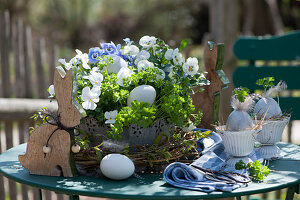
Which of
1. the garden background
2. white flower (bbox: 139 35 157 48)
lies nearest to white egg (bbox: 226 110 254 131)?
white flower (bbox: 139 35 157 48)

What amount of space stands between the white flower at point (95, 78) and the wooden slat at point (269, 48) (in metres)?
1.68

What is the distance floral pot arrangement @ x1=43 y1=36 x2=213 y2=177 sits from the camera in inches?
65.7

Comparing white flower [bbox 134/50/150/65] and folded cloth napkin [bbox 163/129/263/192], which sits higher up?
white flower [bbox 134/50/150/65]

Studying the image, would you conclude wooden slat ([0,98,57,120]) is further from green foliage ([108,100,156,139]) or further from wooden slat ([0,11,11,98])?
green foliage ([108,100,156,139])

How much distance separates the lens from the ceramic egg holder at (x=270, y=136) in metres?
1.90

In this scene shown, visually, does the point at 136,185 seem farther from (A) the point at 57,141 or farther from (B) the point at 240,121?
(B) the point at 240,121

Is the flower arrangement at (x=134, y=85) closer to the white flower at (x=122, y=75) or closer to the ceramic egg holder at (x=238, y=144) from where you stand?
the white flower at (x=122, y=75)

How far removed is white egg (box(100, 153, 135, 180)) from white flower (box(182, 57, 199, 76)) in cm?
46

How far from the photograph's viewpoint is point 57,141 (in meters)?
Result: 1.68

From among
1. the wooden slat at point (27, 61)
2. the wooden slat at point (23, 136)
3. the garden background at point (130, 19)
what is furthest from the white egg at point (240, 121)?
the garden background at point (130, 19)

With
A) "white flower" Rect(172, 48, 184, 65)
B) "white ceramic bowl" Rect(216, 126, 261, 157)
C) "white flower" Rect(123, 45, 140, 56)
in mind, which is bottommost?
"white ceramic bowl" Rect(216, 126, 261, 157)

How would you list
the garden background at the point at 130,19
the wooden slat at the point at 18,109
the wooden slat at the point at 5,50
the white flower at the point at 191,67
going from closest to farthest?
the white flower at the point at 191,67
the wooden slat at the point at 18,109
the wooden slat at the point at 5,50
the garden background at the point at 130,19

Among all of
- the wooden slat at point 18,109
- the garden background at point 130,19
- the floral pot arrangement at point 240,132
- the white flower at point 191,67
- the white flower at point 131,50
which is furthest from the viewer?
the garden background at point 130,19

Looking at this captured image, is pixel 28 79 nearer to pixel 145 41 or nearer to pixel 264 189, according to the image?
pixel 145 41
